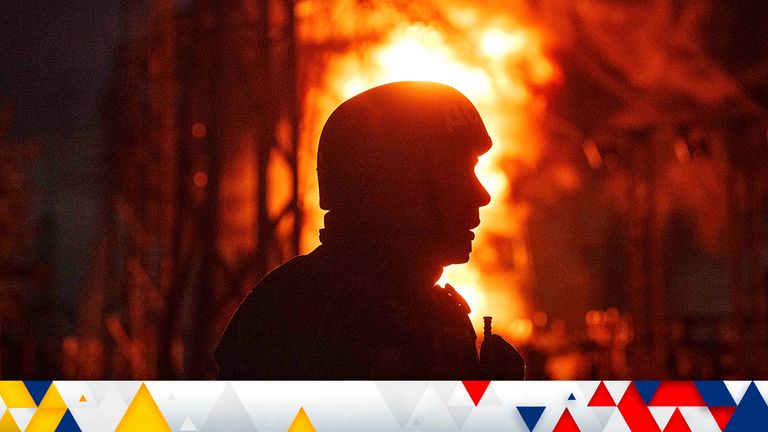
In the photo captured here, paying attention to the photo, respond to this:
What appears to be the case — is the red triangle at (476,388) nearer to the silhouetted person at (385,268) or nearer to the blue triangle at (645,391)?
the silhouetted person at (385,268)

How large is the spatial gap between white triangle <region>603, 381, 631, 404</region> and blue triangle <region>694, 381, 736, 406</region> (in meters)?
0.21

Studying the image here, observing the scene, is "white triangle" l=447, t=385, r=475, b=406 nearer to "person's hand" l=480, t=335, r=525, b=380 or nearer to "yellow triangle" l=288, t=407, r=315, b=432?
"person's hand" l=480, t=335, r=525, b=380

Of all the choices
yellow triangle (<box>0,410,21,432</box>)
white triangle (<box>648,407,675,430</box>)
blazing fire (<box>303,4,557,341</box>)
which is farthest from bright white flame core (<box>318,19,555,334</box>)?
yellow triangle (<box>0,410,21,432</box>)

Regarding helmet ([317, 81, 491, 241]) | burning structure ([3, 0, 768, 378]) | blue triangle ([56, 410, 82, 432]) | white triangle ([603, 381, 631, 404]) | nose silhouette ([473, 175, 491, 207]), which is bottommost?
blue triangle ([56, 410, 82, 432])

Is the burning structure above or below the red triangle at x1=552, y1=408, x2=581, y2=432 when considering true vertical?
above

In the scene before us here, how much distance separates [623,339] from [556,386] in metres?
10.3

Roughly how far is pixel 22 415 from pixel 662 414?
1870 mm

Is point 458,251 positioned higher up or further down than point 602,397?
higher up

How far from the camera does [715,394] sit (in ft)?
9.06

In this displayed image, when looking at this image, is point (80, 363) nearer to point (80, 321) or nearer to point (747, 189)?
point (80, 321)

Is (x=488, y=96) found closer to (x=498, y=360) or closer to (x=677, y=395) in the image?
(x=677, y=395)

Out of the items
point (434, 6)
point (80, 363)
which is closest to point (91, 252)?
point (80, 363)

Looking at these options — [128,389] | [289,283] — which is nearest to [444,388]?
[289,283]

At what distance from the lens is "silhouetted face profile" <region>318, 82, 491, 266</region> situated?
249 cm
